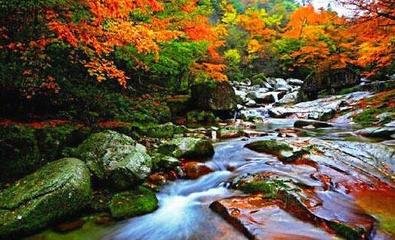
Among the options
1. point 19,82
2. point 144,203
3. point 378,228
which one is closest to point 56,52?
point 19,82

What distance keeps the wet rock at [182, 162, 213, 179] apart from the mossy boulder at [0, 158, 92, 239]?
7.55ft

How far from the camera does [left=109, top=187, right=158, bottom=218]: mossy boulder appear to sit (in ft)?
18.3

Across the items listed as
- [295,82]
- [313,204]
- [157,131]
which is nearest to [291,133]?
[157,131]

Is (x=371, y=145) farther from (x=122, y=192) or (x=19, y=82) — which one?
(x=19, y=82)

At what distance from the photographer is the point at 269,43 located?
1340 inches

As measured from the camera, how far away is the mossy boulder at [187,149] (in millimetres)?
8156

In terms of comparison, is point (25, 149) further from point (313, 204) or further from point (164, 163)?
point (313, 204)

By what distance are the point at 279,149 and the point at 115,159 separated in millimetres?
3799

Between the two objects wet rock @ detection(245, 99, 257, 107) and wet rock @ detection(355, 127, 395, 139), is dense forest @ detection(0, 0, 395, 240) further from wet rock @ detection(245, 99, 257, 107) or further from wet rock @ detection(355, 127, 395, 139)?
wet rock @ detection(245, 99, 257, 107)

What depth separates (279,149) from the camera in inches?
324

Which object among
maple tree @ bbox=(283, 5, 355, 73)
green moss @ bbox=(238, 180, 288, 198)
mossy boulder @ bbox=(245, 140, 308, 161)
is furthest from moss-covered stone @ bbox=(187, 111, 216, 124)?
maple tree @ bbox=(283, 5, 355, 73)

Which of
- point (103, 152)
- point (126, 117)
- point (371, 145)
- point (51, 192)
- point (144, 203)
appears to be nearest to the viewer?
point (51, 192)

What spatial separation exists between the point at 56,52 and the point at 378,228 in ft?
26.6

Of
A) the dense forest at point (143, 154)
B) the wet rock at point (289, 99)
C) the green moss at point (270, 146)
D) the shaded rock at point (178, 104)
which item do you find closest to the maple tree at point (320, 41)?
the wet rock at point (289, 99)
